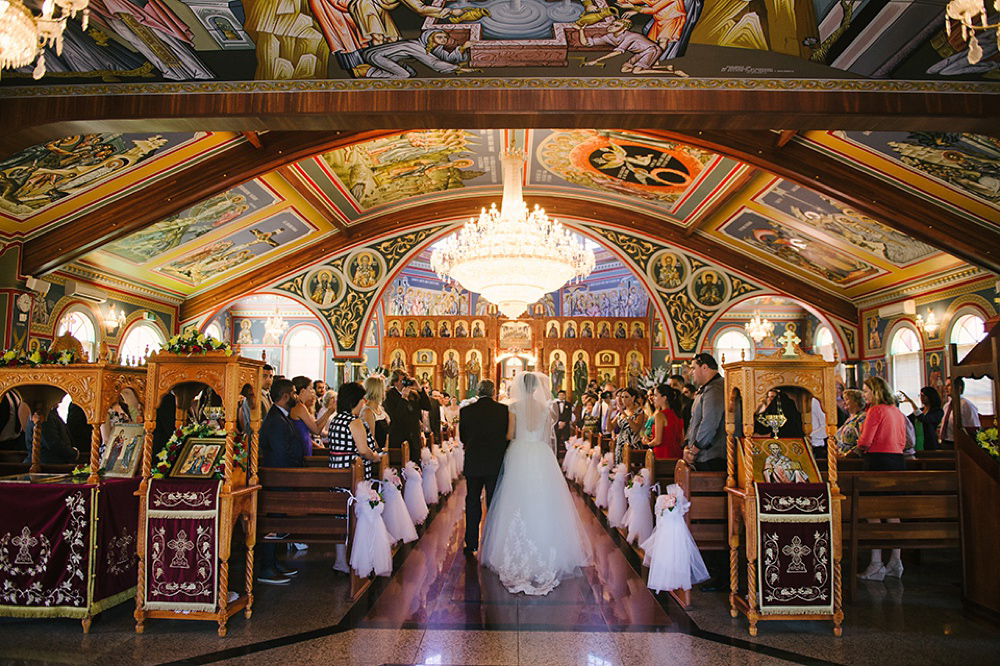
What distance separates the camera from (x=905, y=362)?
15469 mm

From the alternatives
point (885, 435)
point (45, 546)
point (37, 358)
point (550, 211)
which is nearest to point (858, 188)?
point (885, 435)

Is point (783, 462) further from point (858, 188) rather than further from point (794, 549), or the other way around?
point (858, 188)

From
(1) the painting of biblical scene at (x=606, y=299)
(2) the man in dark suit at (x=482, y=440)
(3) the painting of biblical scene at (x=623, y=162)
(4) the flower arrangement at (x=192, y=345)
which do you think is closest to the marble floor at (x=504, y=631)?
(2) the man in dark suit at (x=482, y=440)

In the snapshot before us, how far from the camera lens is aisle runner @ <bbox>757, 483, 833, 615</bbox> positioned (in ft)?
16.2

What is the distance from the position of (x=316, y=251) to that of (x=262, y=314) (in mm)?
9793

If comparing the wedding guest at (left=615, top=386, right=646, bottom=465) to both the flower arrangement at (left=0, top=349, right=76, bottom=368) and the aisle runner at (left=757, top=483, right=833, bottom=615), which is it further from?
the flower arrangement at (left=0, top=349, right=76, bottom=368)

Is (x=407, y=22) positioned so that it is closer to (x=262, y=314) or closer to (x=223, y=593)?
(x=223, y=593)

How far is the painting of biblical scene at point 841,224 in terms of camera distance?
1213 cm

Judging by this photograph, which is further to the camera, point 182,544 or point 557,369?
point 557,369

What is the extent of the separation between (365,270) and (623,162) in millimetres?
7134

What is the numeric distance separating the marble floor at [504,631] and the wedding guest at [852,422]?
6.87ft

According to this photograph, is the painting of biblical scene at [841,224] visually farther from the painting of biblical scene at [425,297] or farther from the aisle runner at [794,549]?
the painting of biblical scene at [425,297]

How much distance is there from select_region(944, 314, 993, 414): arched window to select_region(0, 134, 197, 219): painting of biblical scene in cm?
1393

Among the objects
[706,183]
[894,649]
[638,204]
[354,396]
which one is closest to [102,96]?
[354,396]
